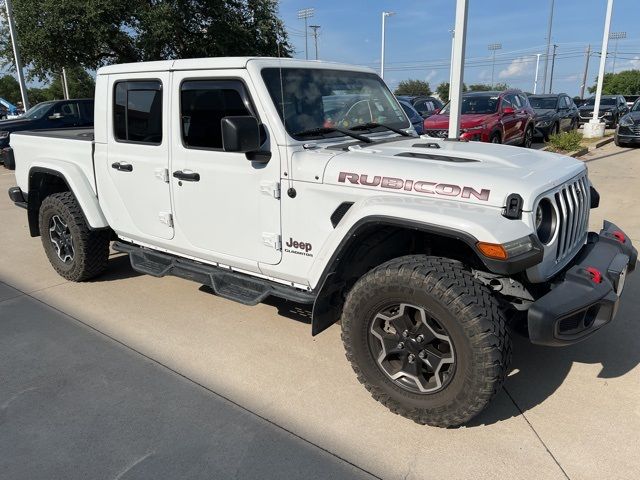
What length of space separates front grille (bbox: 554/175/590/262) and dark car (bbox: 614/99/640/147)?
44.2ft

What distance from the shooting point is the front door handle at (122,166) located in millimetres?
4026

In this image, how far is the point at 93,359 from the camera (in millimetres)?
3520

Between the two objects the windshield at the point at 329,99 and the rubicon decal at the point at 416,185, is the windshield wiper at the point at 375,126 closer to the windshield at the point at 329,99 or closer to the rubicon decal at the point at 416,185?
the windshield at the point at 329,99

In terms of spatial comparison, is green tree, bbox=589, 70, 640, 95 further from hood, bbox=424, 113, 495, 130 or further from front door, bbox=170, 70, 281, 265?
front door, bbox=170, 70, 281, 265

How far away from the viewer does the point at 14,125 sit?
12.6 metres

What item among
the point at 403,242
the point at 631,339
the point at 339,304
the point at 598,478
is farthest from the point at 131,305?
the point at 631,339

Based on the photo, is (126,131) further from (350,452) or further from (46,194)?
(350,452)

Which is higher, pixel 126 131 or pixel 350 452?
pixel 126 131

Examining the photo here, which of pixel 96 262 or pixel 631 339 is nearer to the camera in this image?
pixel 631 339

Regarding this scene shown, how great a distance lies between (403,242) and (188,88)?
1.85 meters

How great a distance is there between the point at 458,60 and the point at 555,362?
4.06m

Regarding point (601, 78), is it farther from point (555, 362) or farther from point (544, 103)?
point (555, 362)

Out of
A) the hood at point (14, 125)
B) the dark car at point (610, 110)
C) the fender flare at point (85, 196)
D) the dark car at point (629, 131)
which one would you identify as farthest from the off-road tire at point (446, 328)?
the dark car at point (610, 110)

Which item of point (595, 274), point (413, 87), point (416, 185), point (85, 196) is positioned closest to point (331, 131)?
point (416, 185)
